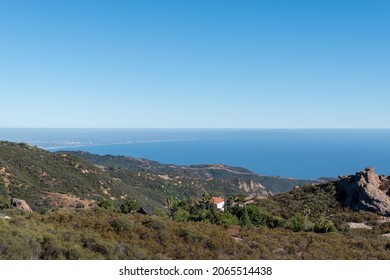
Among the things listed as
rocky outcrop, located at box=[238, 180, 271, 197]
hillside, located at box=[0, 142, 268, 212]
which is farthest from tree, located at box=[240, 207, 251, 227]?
rocky outcrop, located at box=[238, 180, 271, 197]

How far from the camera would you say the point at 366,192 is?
38688 millimetres

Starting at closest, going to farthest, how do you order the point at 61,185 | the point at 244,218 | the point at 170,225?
the point at 170,225, the point at 244,218, the point at 61,185

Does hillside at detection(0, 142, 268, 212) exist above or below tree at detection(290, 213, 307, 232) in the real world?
below

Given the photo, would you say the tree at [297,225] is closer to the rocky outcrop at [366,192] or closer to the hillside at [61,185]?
the rocky outcrop at [366,192]

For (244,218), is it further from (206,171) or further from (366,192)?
(206,171)

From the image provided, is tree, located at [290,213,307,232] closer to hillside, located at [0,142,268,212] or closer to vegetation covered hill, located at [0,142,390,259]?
vegetation covered hill, located at [0,142,390,259]

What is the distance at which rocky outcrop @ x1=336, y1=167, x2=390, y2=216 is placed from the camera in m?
37.7

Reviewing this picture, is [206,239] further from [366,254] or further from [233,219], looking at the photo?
[233,219]

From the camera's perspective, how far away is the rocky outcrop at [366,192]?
3766 cm

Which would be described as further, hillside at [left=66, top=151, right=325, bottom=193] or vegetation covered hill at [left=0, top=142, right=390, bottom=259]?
hillside at [left=66, top=151, right=325, bottom=193]

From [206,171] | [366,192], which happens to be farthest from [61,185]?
[206,171]

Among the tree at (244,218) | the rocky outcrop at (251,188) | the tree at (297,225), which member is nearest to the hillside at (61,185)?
the tree at (244,218)

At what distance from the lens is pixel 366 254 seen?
14852mm
